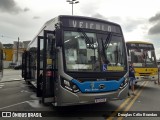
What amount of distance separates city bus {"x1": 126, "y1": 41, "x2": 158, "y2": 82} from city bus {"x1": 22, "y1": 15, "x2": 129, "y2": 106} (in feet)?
23.5

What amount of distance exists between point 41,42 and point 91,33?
7.07 feet

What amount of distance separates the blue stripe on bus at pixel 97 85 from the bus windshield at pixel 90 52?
1.32ft

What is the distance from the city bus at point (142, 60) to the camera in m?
15.2

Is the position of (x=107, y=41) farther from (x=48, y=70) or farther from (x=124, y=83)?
(x=48, y=70)

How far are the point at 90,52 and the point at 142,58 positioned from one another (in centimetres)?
884

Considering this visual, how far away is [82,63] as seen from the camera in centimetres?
724

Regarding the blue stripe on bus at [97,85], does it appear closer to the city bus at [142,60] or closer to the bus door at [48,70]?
the bus door at [48,70]

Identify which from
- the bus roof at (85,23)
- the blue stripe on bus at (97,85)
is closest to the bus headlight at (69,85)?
the blue stripe on bus at (97,85)

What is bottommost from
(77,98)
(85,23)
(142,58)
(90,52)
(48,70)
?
(77,98)

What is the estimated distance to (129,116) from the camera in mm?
7492

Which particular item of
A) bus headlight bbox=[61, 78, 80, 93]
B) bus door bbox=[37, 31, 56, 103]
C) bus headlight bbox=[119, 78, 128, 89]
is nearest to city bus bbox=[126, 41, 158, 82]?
bus headlight bbox=[119, 78, 128, 89]

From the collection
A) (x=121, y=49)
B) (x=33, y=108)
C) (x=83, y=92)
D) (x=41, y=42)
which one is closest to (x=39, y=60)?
(x=41, y=42)

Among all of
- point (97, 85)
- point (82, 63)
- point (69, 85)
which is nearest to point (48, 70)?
point (69, 85)

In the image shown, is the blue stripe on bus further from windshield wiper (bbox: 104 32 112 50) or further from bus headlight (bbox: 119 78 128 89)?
windshield wiper (bbox: 104 32 112 50)
